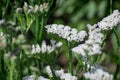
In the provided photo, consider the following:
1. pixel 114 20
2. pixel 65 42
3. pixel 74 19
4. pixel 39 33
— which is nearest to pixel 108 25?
pixel 114 20

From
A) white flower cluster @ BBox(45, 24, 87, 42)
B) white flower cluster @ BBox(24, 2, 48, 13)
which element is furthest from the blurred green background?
white flower cluster @ BBox(45, 24, 87, 42)

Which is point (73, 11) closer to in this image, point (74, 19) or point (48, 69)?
point (74, 19)

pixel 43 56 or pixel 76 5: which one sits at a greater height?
pixel 76 5

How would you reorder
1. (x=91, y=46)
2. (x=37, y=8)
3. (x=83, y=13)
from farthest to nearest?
(x=83, y=13) < (x=37, y=8) < (x=91, y=46)

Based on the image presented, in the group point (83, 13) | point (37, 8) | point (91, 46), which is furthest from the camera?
point (83, 13)

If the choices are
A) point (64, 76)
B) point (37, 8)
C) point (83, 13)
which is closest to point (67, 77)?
point (64, 76)

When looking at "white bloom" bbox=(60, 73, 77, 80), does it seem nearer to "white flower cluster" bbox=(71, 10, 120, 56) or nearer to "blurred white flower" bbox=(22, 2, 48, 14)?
"white flower cluster" bbox=(71, 10, 120, 56)

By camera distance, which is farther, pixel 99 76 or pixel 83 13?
pixel 83 13

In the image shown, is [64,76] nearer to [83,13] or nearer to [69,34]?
[69,34]

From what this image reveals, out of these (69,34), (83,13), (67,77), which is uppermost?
(83,13)

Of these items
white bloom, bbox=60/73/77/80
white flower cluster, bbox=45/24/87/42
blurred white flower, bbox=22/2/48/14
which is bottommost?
white bloom, bbox=60/73/77/80

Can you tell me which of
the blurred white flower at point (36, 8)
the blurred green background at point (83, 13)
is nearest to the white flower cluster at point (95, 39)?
the blurred white flower at point (36, 8)
